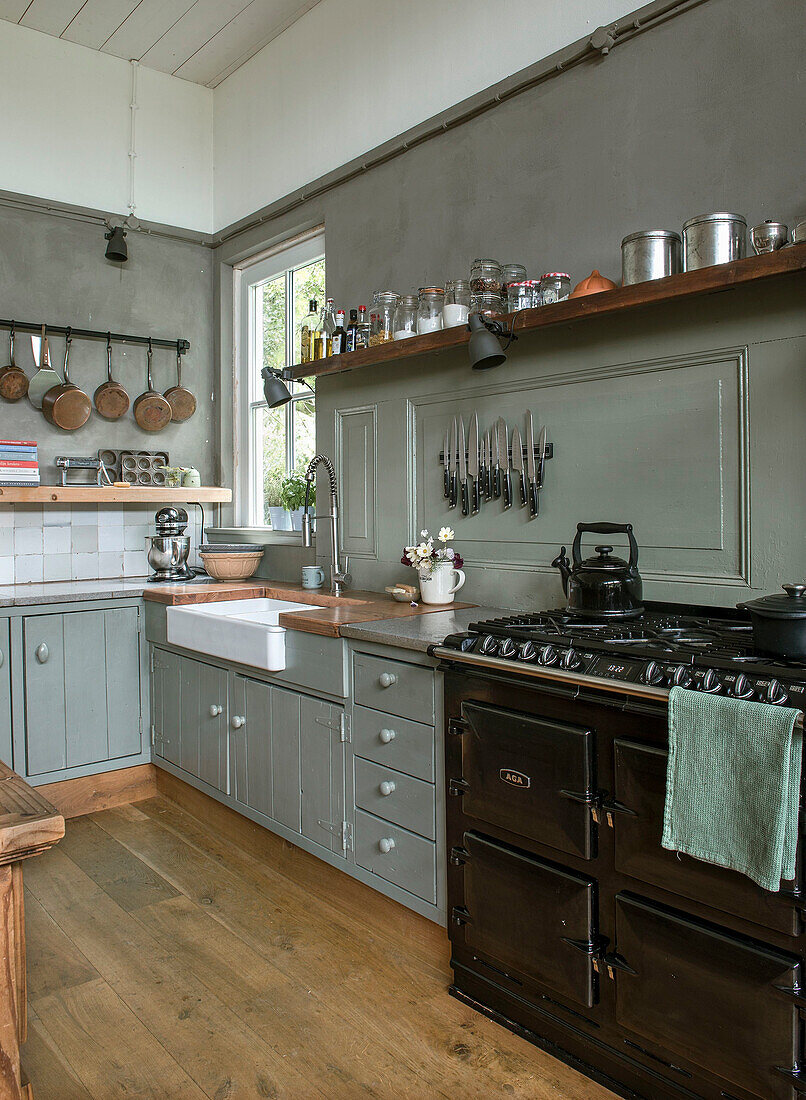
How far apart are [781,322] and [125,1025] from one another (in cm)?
250

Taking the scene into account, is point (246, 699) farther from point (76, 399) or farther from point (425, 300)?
point (76, 399)

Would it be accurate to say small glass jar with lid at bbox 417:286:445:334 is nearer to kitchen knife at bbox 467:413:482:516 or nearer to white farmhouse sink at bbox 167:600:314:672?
kitchen knife at bbox 467:413:482:516

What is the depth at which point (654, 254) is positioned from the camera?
218 centimetres

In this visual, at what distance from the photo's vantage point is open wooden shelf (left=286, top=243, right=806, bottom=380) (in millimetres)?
1899

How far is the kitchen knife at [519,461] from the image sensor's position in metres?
2.79

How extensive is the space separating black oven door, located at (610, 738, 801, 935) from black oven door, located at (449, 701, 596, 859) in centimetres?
8

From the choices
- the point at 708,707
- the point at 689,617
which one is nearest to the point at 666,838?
the point at 708,707

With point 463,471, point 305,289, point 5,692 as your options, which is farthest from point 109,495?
point 463,471

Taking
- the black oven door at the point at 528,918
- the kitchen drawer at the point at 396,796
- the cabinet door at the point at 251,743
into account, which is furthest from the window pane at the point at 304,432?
the black oven door at the point at 528,918

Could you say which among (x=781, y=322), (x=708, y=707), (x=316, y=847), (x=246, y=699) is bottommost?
(x=316, y=847)

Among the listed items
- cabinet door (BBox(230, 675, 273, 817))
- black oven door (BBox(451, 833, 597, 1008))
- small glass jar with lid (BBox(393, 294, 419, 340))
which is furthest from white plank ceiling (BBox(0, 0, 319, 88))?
black oven door (BBox(451, 833, 597, 1008))

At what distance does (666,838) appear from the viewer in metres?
1.57

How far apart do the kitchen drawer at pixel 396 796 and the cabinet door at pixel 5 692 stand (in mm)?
1738

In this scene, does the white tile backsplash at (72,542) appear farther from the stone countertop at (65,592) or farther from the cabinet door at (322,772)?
the cabinet door at (322,772)
